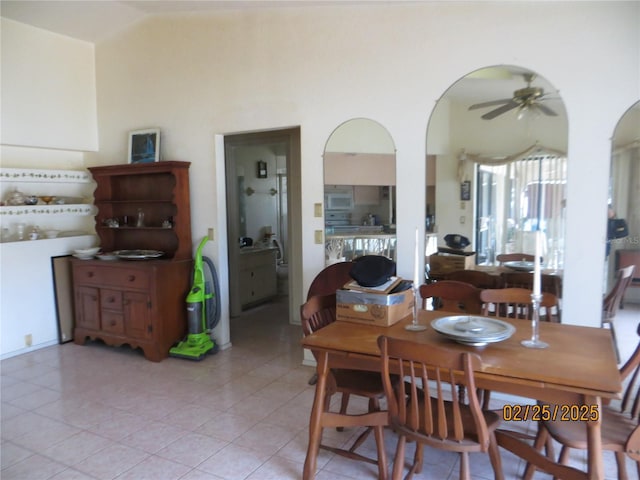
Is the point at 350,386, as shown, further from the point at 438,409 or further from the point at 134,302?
the point at 134,302

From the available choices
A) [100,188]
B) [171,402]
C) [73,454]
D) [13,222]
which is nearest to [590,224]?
[171,402]

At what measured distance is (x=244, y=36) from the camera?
157 inches

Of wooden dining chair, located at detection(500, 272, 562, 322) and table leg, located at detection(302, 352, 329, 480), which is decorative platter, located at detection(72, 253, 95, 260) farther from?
wooden dining chair, located at detection(500, 272, 562, 322)

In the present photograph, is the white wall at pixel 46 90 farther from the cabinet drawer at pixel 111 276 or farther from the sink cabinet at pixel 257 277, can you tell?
the sink cabinet at pixel 257 277

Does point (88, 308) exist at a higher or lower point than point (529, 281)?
lower

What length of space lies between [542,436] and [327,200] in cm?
229

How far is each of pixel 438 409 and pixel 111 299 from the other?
Answer: 348 cm

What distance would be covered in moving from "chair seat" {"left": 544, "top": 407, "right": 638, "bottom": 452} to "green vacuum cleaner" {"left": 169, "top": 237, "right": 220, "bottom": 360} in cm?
299

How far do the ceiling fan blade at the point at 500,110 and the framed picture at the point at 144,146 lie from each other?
3.04m

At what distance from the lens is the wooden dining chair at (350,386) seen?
232 centimetres

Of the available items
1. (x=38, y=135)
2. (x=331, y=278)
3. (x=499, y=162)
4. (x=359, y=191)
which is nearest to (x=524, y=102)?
(x=499, y=162)

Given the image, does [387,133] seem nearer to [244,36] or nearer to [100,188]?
[244,36]

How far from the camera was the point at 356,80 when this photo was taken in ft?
11.7
